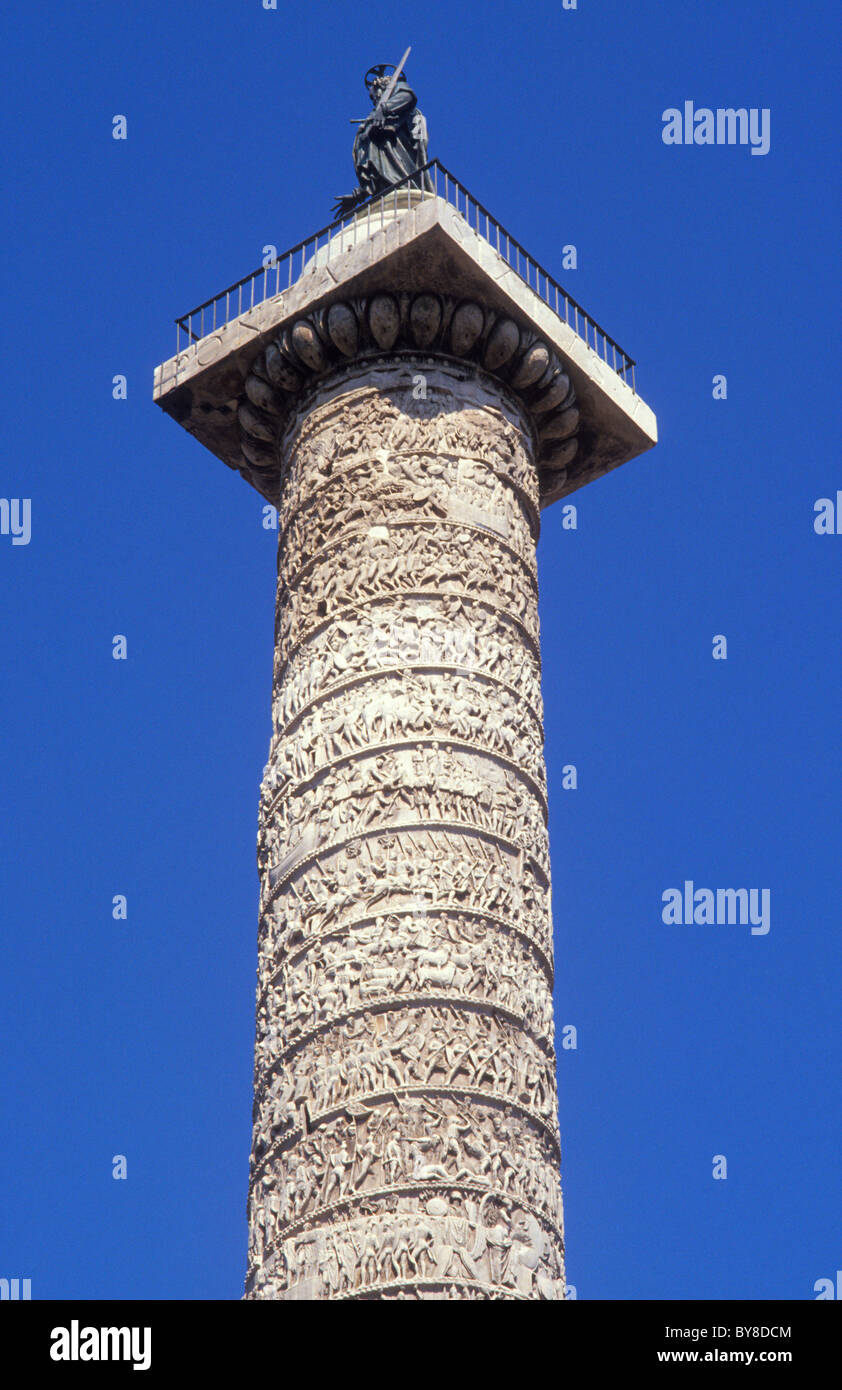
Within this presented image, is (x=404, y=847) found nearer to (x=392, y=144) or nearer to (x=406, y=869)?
(x=406, y=869)

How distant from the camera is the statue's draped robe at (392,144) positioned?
36.9ft

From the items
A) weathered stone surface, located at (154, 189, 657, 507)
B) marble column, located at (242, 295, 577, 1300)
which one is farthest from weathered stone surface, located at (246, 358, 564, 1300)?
weathered stone surface, located at (154, 189, 657, 507)

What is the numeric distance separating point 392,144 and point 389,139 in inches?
1.3

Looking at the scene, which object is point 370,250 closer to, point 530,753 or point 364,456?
point 364,456

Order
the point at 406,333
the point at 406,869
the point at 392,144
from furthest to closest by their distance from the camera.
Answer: the point at 392,144 → the point at 406,333 → the point at 406,869

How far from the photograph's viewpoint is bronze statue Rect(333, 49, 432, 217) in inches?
443

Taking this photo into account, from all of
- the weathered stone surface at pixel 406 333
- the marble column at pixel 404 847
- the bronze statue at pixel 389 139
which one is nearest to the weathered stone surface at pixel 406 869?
the marble column at pixel 404 847

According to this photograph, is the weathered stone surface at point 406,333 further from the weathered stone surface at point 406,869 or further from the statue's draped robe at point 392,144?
the statue's draped robe at point 392,144

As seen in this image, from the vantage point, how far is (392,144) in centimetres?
1141

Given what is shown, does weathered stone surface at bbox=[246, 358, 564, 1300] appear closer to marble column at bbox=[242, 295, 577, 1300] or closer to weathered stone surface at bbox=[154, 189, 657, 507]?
marble column at bbox=[242, 295, 577, 1300]

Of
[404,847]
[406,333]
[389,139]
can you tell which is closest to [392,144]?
[389,139]
